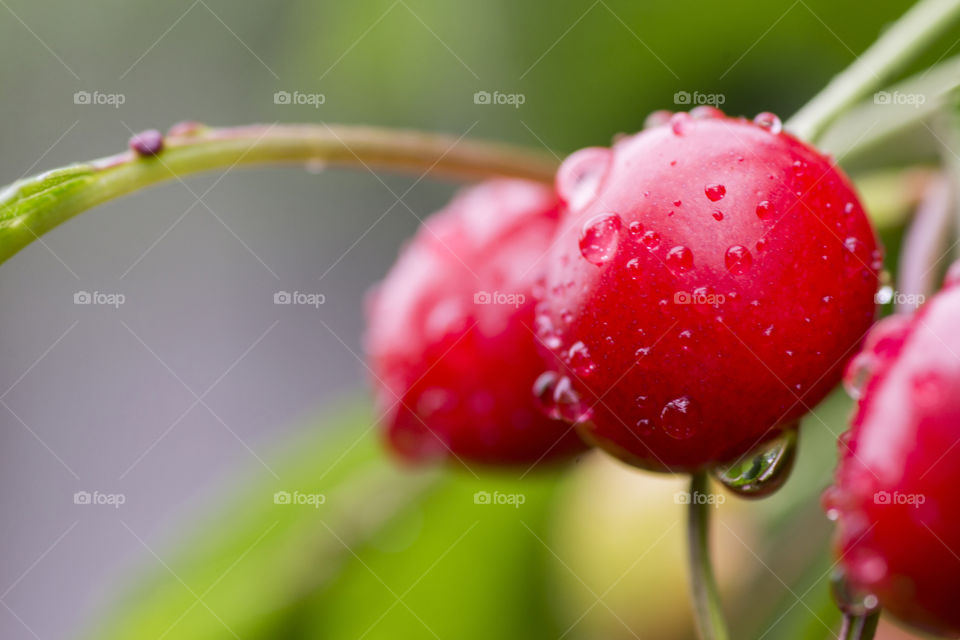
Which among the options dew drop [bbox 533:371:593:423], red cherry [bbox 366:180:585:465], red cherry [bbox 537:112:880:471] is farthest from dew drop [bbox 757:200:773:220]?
red cherry [bbox 366:180:585:465]

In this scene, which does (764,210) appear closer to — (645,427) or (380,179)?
(645,427)

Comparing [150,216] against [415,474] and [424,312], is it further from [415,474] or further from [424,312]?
[424,312]

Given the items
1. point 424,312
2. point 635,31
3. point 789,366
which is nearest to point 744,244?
point 789,366

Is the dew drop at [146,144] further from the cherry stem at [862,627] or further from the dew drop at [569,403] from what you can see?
the cherry stem at [862,627]

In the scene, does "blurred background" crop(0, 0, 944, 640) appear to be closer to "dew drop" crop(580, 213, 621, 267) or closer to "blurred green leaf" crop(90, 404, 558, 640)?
"blurred green leaf" crop(90, 404, 558, 640)

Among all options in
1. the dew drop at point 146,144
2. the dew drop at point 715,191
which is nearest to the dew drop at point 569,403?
the dew drop at point 715,191

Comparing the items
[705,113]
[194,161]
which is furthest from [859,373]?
[194,161]
